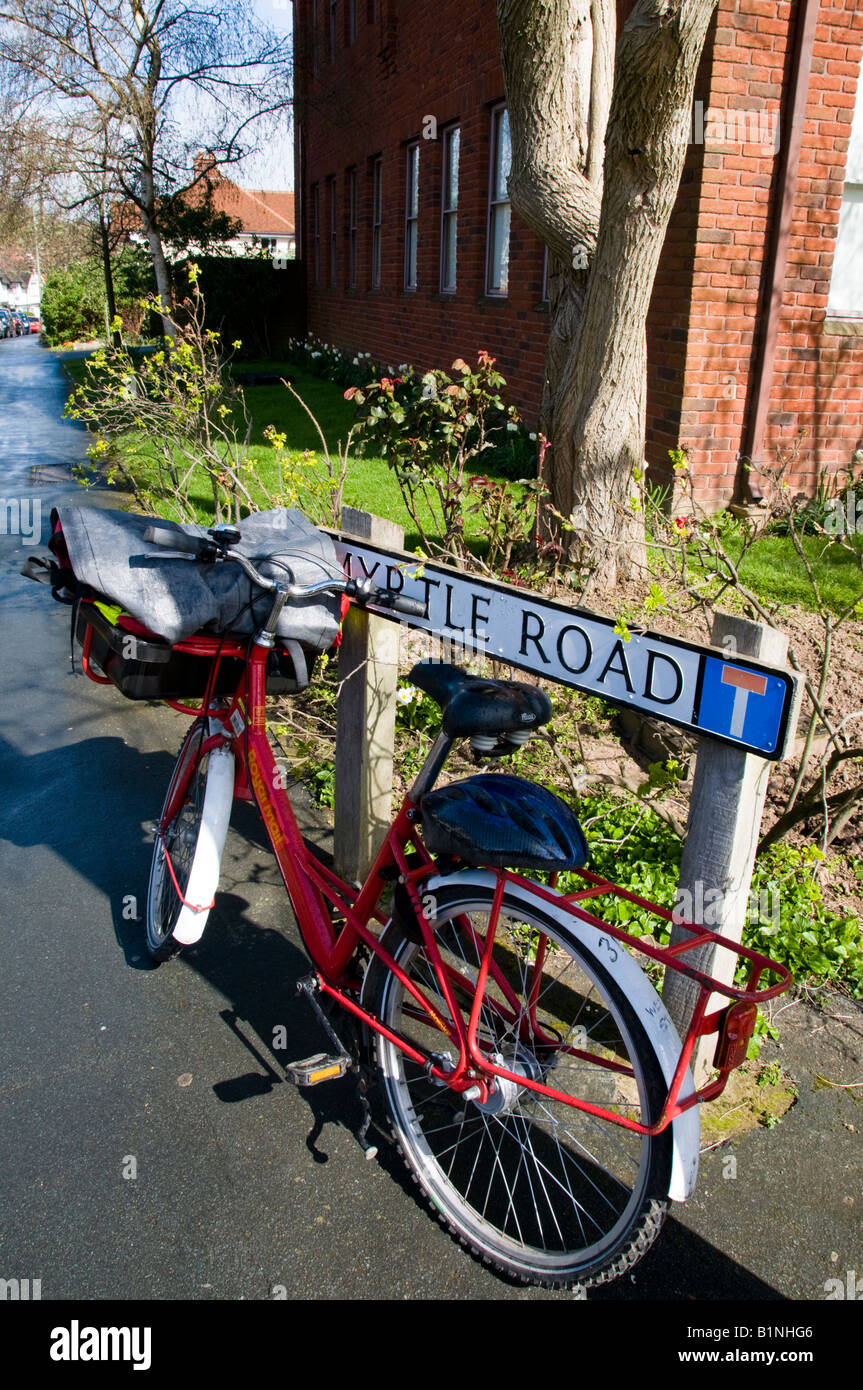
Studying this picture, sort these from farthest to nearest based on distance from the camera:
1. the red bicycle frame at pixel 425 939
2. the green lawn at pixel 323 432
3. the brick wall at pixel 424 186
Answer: the brick wall at pixel 424 186, the green lawn at pixel 323 432, the red bicycle frame at pixel 425 939

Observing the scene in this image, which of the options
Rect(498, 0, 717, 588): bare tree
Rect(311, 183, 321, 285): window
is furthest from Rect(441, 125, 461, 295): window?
Rect(311, 183, 321, 285): window

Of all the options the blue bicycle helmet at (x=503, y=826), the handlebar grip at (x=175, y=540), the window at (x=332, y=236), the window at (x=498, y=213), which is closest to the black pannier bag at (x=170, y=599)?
the handlebar grip at (x=175, y=540)

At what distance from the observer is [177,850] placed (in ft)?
12.2

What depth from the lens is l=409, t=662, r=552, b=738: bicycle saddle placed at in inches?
94.0

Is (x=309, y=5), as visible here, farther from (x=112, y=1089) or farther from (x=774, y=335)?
(x=112, y=1089)

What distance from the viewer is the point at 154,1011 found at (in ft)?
11.4

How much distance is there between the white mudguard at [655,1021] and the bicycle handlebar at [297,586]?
2.89 ft

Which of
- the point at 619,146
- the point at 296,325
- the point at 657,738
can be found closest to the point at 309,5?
the point at 296,325

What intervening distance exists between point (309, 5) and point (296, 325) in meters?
6.73

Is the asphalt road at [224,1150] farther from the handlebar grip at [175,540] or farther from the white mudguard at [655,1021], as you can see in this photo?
the handlebar grip at [175,540]

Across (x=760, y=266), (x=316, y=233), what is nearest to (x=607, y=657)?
(x=760, y=266)

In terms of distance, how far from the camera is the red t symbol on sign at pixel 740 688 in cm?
242

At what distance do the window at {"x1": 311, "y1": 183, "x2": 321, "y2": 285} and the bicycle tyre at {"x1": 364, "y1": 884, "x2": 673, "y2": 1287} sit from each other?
24249mm

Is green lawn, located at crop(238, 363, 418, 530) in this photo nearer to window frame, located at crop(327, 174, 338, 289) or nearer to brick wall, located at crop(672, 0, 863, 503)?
window frame, located at crop(327, 174, 338, 289)
